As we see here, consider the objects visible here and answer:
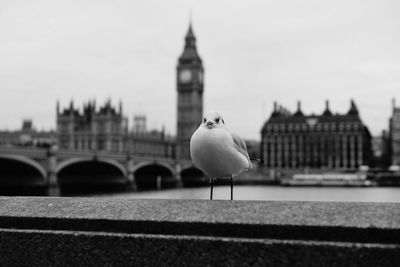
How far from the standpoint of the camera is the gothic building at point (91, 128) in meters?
96.2

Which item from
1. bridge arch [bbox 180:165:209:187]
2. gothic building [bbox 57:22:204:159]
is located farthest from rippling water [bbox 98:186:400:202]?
gothic building [bbox 57:22:204:159]

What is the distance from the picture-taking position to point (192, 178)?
282 feet

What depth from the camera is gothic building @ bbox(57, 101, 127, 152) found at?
96.2 meters

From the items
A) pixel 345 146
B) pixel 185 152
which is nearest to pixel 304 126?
pixel 345 146

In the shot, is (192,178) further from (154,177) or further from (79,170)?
(79,170)

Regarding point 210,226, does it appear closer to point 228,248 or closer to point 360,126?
point 228,248

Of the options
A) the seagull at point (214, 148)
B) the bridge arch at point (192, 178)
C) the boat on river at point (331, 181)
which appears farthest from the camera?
the bridge arch at point (192, 178)

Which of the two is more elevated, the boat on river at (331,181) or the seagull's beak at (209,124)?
the seagull's beak at (209,124)

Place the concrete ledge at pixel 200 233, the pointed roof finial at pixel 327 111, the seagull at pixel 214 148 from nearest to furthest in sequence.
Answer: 1. the concrete ledge at pixel 200 233
2. the seagull at pixel 214 148
3. the pointed roof finial at pixel 327 111

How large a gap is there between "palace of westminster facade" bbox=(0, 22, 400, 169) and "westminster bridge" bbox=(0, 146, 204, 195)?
2000 centimetres

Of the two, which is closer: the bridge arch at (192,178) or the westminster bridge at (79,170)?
the westminster bridge at (79,170)

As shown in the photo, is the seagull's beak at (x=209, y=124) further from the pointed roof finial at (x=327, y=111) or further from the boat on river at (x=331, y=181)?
the pointed roof finial at (x=327, y=111)

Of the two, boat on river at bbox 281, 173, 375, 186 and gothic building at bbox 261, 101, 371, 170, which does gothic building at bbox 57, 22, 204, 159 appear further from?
boat on river at bbox 281, 173, 375, 186

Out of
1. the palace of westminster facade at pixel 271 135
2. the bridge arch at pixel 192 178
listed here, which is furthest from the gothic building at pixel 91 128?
the bridge arch at pixel 192 178
